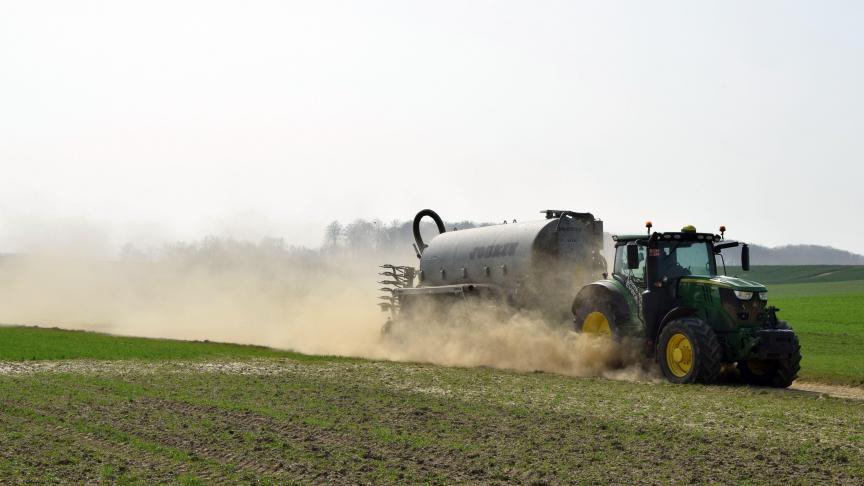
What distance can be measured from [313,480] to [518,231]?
16987 millimetres

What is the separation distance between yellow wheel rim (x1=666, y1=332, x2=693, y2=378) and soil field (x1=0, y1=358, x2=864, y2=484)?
2.31 feet

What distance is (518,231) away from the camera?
27.0 meters

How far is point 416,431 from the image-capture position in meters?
13.9

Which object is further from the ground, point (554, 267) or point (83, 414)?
point (554, 267)

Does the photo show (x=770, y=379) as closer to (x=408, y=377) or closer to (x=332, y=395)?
(x=408, y=377)

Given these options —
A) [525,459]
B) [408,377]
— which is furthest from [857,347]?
[525,459]

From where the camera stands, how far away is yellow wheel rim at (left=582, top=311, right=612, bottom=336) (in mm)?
22391

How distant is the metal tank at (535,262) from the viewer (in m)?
25.8

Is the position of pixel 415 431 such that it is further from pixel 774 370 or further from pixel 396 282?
pixel 396 282

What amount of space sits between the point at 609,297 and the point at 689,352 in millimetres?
2702

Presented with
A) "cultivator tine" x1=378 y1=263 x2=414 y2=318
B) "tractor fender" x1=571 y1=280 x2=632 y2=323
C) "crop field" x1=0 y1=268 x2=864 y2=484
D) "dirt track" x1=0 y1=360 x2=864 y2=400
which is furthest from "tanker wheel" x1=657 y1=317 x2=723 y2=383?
"cultivator tine" x1=378 y1=263 x2=414 y2=318

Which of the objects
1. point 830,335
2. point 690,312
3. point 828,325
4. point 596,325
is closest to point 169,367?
point 596,325

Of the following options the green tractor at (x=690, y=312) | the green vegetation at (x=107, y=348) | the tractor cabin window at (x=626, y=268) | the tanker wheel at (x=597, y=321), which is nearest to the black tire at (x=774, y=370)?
the green tractor at (x=690, y=312)

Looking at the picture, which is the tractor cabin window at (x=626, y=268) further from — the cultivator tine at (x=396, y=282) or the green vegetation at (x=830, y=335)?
the cultivator tine at (x=396, y=282)
